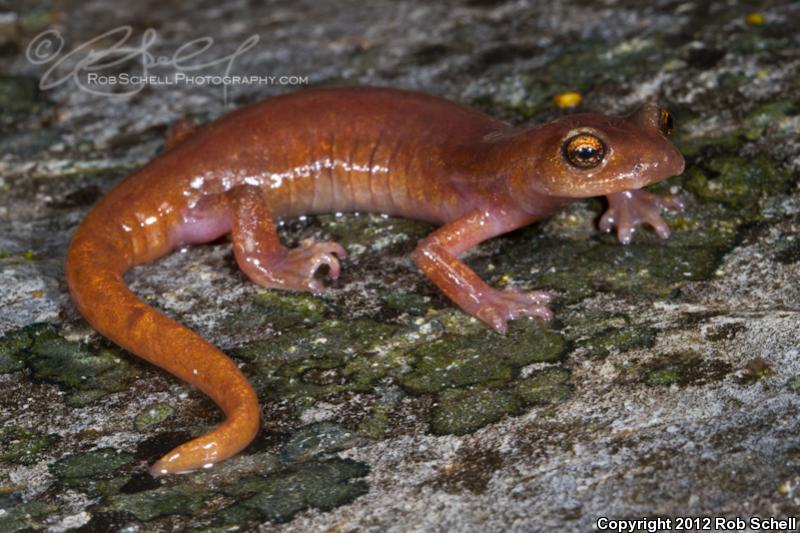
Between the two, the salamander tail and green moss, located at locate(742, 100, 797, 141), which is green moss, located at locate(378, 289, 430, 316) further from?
green moss, located at locate(742, 100, 797, 141)

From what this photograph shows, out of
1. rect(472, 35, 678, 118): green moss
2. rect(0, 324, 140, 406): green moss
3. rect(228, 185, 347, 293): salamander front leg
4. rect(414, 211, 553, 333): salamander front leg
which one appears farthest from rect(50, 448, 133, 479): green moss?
rect(472, 35, 678, 118): green moss

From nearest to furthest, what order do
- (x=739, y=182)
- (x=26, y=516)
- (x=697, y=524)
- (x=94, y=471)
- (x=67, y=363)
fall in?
(x=697, y=524), (x=26, y=516), (x=94, y=471), (x=67, y=363), (x=739, y=182)

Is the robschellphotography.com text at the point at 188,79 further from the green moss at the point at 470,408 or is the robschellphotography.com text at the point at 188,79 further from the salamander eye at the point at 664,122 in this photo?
the green moss at the point at 470,408

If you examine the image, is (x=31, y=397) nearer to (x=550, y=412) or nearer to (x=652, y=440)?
(x=550, y=412)

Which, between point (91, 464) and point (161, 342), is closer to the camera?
point (91, 464)

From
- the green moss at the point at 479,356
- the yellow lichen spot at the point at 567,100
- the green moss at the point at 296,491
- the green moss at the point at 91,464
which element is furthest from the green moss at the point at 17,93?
the green moss at the point at 296,491

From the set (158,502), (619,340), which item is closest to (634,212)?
(619,340)

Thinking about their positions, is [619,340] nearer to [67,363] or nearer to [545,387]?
[545,387]
